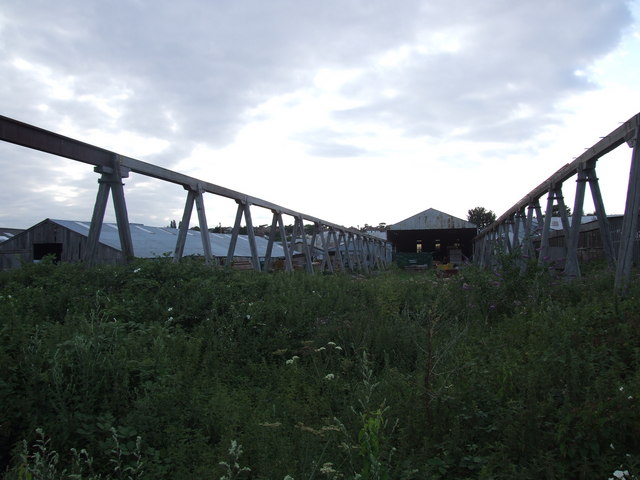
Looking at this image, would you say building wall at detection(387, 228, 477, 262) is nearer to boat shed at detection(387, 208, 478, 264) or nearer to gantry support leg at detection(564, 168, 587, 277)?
boat shed at detection(387, 208, 478, 264)

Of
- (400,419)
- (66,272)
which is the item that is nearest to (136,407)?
(400,419)

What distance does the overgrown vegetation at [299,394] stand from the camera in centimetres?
267

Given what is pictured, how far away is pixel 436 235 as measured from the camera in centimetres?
4397

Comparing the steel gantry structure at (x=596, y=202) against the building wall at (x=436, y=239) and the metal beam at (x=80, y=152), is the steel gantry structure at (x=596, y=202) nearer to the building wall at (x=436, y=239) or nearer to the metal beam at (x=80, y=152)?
the metal beam at (x=80, y=152)

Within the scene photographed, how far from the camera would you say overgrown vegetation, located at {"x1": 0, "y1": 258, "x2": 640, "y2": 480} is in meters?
2.67

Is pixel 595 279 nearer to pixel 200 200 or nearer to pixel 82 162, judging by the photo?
pixel 200 200

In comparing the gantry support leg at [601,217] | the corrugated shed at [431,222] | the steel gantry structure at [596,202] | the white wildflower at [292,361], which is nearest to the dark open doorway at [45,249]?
the steel gantry structure at [596,202]

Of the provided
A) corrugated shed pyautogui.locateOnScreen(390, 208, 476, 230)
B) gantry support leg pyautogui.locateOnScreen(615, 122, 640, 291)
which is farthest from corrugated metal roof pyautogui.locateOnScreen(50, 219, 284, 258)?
corrugated shed pyautogui.locateOnScreen(390, 208, 476, 230)

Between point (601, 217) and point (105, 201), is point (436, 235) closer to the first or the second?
point (601, 217)

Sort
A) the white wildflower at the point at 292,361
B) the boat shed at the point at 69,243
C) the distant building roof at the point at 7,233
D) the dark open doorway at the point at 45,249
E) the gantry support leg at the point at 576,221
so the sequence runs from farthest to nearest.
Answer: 1. the distant building roof at the point at 7,233
2. the dark open doorway at the point at 45,249
3. the boat shed at the point at 69,243
4. the gantry support leg at the point at 576,221
5. the white wildflower at the point at 292,361

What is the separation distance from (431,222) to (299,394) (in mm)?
39114

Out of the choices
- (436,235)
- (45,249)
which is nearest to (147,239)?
(45,249)

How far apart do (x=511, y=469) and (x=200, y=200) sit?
7.73 m

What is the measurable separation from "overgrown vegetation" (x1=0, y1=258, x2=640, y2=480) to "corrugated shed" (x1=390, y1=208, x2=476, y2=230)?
36.1 metres
